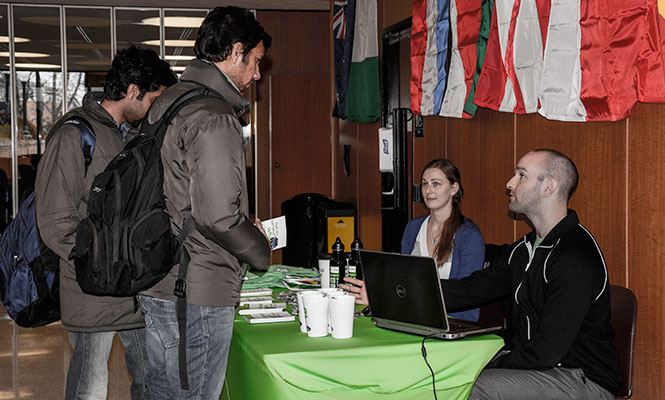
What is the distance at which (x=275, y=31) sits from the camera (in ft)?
29.5

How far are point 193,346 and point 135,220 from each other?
406 mm

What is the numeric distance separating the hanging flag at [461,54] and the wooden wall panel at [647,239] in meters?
1.40

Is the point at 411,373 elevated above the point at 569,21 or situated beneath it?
situated beneath

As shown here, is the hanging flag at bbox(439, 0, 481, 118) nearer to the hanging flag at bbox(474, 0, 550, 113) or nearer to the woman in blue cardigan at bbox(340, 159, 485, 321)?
the hanging flag at bbox(474, 0, 550, 113)

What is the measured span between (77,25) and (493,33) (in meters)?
6.30

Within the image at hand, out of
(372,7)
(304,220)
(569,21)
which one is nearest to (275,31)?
(372,7)

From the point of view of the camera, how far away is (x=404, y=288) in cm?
232

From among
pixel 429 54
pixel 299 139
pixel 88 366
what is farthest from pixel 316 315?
pixel 299 139

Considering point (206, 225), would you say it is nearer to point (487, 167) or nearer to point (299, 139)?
point (487, 167)

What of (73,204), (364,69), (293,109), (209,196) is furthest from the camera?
(293,109)

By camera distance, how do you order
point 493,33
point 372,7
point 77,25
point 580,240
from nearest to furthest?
point 580,240 < point 493,33 < point 372,7 < point 77,25

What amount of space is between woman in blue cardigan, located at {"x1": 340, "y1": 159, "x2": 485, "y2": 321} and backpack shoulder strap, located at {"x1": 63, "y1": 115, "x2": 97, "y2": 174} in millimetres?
1693

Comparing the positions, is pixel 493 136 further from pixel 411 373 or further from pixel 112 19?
pixel 112 19

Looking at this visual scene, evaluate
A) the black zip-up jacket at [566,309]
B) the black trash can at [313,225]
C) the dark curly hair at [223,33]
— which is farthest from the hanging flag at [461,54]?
the dark curly hair at [223,33]
